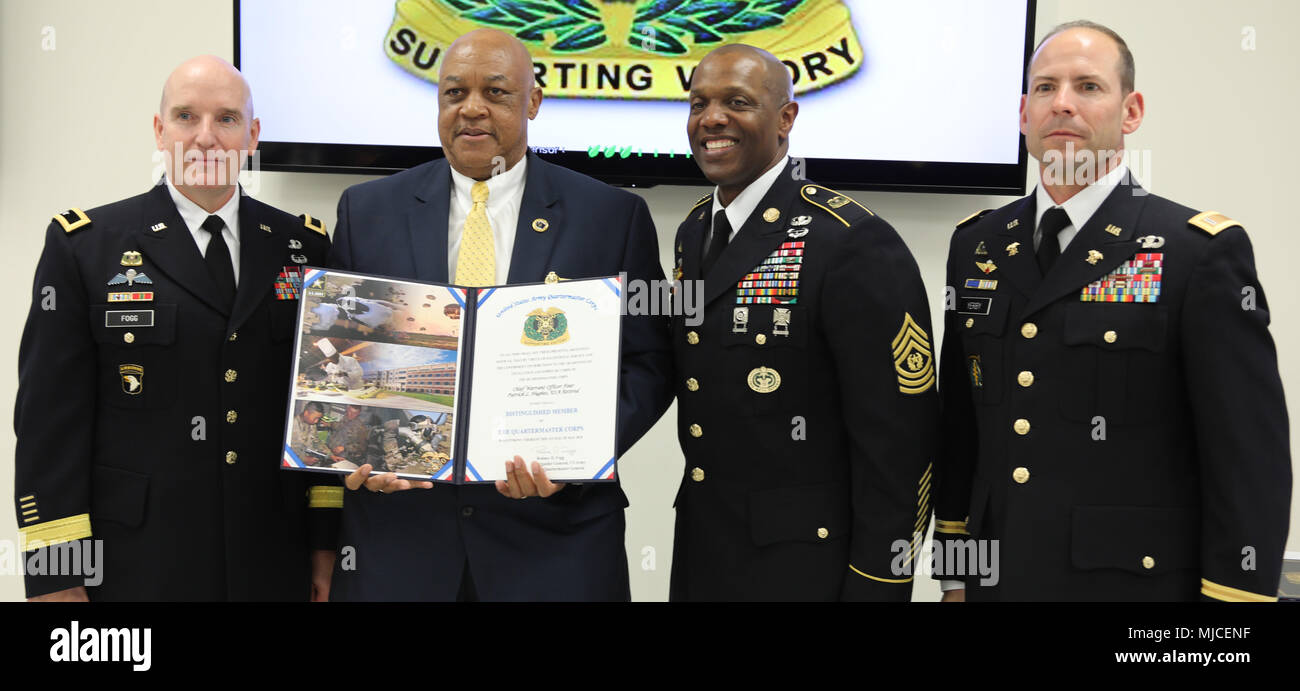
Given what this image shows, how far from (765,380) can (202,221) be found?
1.25 m

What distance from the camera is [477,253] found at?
6.19 ft

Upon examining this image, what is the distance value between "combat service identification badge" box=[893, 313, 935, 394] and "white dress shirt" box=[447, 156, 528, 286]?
777 mm

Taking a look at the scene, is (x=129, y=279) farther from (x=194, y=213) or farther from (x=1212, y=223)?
(x=1212, y=223)

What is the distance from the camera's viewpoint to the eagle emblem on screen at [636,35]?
3092 mm

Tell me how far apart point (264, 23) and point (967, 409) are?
247 centimetres

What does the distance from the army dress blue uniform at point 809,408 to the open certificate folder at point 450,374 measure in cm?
31

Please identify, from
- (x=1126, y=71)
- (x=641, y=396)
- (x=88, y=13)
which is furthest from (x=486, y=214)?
(x=88, y=13)

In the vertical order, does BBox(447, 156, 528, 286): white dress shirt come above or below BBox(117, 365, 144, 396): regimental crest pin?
above

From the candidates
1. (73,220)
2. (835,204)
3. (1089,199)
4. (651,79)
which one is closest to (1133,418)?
(1089,199)

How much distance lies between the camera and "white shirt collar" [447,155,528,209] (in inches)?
77.0

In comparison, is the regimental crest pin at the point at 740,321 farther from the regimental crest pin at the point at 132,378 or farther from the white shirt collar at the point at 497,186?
the regimental crest pin at the point at 132,378

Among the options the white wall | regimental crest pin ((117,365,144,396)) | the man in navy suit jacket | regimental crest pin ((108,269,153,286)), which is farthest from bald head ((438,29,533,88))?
the white wall

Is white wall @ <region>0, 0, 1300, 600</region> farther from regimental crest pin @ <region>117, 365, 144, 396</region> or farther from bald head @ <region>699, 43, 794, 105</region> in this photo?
regimental crest pin @ <region>117, 365, 144, 396</region>

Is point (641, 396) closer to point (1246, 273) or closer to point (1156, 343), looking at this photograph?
point (1156, 343)
